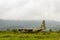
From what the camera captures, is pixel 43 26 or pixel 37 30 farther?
pixel 43 26

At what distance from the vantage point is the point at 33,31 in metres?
69.2

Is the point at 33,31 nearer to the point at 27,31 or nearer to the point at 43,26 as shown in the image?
the point at 27,31

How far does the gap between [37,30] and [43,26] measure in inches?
258

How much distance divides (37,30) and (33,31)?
1.61m

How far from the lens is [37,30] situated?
69.8 metres

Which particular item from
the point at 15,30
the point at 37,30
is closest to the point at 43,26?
the point at 37,30

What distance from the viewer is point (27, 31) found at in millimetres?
68750

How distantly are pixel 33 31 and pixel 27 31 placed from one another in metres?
2.22

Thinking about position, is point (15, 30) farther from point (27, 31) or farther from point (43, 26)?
point (43, 26)

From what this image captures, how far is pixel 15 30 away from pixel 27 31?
5445 millimetres

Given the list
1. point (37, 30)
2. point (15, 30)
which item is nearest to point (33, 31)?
point (37, 30)

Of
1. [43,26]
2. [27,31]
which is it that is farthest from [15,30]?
[43,26]

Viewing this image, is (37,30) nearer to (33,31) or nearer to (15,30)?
(33,31)

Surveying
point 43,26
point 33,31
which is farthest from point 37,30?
point 43,26
